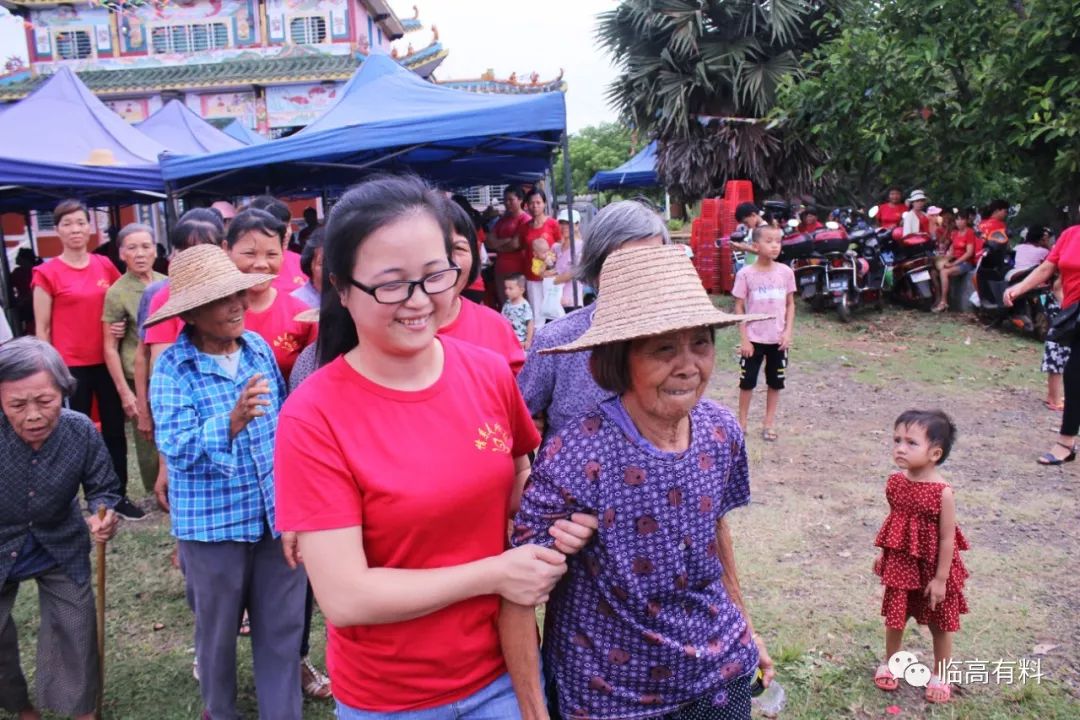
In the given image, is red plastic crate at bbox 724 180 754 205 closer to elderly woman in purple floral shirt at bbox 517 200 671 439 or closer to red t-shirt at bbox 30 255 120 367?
red t-shirt at bbox 30 255 120 367

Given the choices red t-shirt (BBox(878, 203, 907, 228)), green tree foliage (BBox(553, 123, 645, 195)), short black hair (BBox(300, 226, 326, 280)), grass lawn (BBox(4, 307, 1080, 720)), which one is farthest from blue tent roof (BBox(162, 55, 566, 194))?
green tree foliage (BBox(553, 123, 645, 195))

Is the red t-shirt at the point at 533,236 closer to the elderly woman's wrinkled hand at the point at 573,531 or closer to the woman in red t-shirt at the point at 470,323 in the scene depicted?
the woman in red t-shirt at the point at 470,323

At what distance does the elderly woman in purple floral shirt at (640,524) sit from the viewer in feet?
5.01

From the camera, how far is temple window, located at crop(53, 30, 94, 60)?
73.9ft

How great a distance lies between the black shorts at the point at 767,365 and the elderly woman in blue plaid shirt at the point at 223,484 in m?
4.11

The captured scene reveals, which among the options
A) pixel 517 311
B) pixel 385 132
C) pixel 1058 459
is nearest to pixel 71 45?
pixel 385 132

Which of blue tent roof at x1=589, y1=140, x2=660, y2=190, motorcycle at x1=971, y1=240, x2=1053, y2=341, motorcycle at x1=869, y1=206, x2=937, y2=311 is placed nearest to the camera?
motorcycle at x1=971, y1=240, x2=1053, y2=341

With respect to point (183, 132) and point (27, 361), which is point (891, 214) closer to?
point (183, 132)

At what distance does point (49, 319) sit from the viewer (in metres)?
5.12

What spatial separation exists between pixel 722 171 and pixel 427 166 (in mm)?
6296

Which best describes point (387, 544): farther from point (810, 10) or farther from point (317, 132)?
point (810, 10)

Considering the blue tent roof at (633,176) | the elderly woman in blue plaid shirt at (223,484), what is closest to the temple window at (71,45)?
the blue tent roof at (633,176)

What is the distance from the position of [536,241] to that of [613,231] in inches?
245

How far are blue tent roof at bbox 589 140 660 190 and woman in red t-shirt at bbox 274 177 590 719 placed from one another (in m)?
21.2
